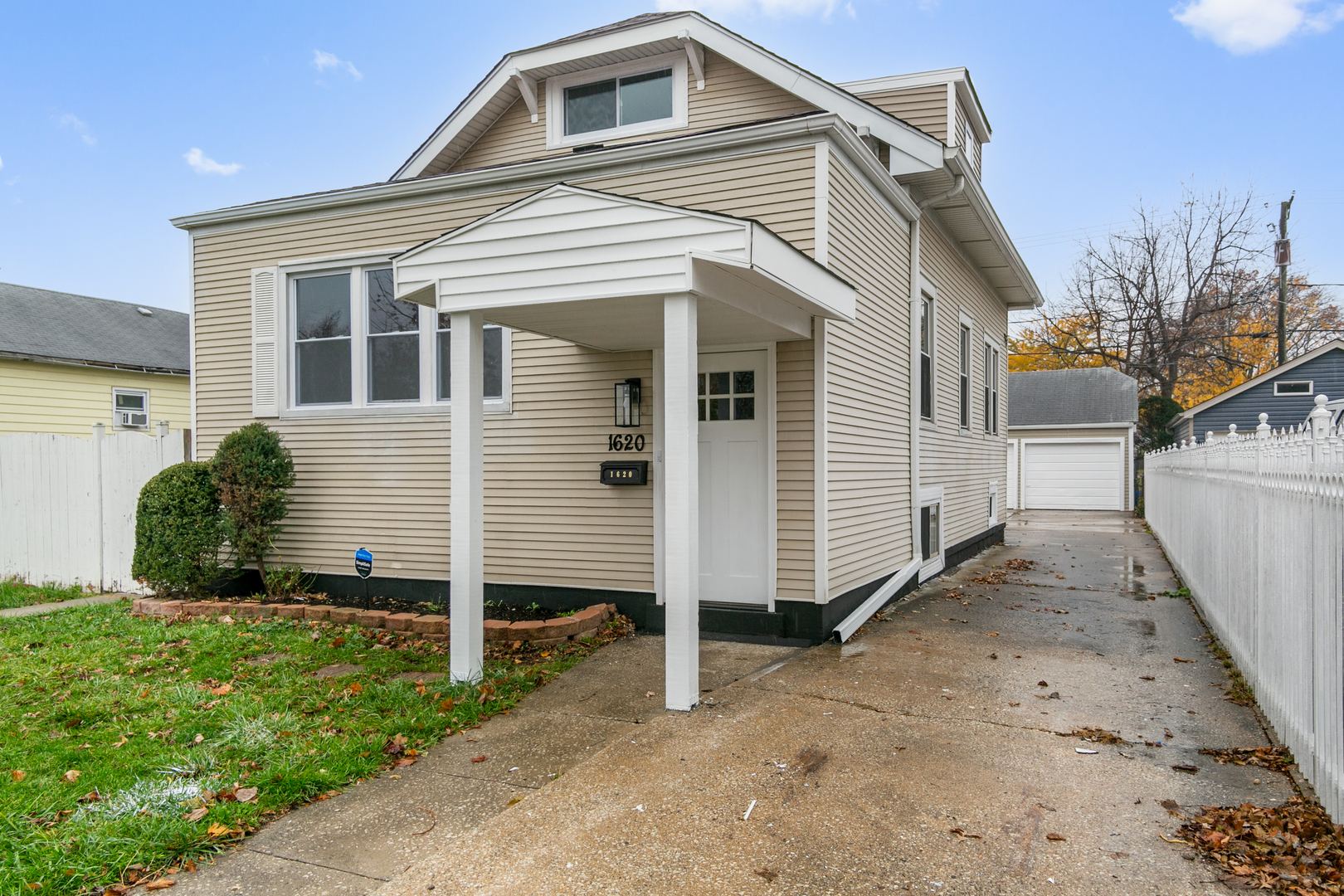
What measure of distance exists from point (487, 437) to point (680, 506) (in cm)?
334

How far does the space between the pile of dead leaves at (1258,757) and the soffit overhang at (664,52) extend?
18.2 ft

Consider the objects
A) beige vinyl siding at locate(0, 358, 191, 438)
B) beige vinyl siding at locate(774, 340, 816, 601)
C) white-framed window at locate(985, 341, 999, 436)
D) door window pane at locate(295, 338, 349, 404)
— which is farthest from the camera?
beige vinyl siding at locate(0, 358, 191, 438)

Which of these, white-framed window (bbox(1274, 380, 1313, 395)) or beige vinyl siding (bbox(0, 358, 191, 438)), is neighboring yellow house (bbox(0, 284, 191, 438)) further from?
white-framed window (bbox(1274, 380, 1313, 395))

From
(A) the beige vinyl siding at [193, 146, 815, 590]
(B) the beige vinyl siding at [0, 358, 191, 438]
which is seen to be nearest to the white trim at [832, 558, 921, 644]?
(A) the beige vinyl siding at [193, 146, 815, 590]

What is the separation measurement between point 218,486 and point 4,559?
4.16m

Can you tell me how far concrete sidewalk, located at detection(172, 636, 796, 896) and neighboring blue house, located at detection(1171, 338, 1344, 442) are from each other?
20896 mm

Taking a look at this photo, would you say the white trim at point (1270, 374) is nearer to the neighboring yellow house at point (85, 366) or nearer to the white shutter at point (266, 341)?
the white shutter at point (266, 341)

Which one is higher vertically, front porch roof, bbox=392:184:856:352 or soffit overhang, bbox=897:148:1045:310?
soffit overhang, bbox=897:148:1045:310

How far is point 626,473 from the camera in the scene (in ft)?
21.8

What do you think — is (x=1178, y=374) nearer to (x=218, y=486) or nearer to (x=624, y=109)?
(x=624, y=109)

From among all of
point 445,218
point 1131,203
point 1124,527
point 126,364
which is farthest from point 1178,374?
point 126,364

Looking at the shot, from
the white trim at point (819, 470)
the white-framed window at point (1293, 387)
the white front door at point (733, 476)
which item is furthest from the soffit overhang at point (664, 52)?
the white-framed window at point (1293, 387)

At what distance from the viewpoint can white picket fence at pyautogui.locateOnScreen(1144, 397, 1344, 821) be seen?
10.00 feet

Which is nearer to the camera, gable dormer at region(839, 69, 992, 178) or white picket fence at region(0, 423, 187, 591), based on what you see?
white picket fence at region(0, 423, 187, 591)
